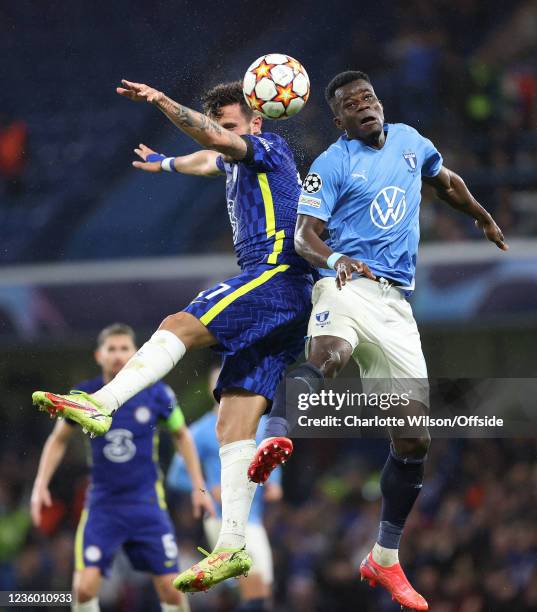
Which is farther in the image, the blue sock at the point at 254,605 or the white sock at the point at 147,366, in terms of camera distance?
the blue sock at the point at 254,605

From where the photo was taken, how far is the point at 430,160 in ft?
22.5

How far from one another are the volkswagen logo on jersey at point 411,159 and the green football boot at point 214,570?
7.58ft

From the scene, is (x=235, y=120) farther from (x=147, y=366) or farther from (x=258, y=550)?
(x=258, y=550)

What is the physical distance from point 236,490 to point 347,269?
137 cm

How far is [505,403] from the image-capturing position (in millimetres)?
10977

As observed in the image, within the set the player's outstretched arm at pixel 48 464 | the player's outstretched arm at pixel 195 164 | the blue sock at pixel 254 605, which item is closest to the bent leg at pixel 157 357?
the player's outstretched arm at pixel 195 164

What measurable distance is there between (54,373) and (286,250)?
897cm

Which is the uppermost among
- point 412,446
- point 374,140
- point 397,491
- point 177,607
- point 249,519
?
point 374,140

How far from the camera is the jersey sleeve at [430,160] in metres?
6.82

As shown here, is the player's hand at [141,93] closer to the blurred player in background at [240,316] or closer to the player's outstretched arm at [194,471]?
the blurred player in background at [240,316]

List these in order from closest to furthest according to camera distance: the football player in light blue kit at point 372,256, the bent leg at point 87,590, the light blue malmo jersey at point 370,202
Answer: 1. the football player in light blue kit at point 372,256
2. the light blue malmo jersey at point 370,202
3. the bent leg at point 87,590

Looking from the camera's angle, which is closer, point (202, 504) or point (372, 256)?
point (372, 256)

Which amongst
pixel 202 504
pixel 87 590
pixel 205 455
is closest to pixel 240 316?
pixel 202 504

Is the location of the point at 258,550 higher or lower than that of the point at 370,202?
lower
